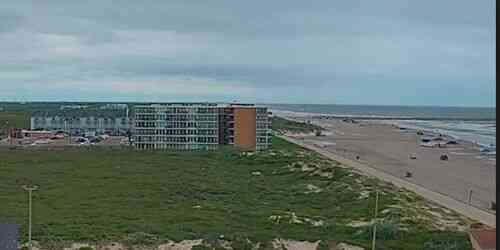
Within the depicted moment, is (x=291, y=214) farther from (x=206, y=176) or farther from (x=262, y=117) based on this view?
(x=262, y=117)

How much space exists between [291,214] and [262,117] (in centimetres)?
1209

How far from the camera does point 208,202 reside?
37.3 ft

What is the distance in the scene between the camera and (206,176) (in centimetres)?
1538

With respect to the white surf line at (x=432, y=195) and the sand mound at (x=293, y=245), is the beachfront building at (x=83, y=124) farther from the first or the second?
the sand mound at (x=293, y=245)

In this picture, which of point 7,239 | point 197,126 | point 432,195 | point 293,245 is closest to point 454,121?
point 197,126

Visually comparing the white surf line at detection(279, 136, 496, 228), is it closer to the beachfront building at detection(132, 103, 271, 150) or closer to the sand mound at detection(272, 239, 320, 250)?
the sand mound at detection(272, 239, 320, 250)

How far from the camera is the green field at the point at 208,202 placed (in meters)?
8.31

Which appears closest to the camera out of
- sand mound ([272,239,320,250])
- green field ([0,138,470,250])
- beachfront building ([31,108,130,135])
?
sand mound ([272,239,320,250])

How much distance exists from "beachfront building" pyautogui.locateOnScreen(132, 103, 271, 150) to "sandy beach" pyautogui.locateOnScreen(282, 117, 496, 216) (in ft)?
10.00

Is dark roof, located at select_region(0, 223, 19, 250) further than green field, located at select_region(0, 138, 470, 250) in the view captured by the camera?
No

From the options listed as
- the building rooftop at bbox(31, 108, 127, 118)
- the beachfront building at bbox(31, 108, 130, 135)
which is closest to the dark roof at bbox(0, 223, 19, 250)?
the beachfront building at bbox(31, 108, 130, 135)

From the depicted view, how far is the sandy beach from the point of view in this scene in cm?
1421

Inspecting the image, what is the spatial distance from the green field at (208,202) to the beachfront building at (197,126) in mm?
2163

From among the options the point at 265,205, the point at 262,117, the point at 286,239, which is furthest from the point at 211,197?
the point at 262,117
